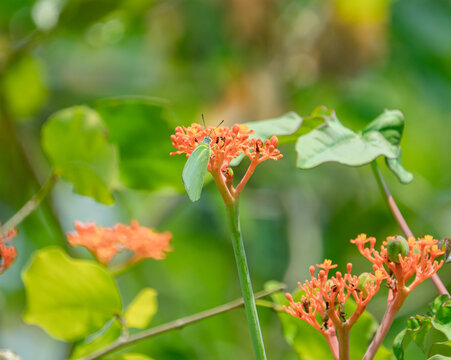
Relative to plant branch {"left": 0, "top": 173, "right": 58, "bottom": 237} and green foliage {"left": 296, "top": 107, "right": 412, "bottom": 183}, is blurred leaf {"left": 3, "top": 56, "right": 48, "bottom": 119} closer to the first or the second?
plant branch {"left": 0, "top": 173, "right": 58, "bottom": 237}

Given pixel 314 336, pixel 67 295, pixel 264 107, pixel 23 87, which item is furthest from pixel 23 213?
pixel 264 107

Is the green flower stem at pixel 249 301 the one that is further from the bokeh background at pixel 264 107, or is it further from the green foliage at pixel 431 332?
the bokeh background at pixel 264 107

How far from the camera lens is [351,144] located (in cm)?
61

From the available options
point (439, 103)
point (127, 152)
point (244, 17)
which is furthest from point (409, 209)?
point (127, 152)

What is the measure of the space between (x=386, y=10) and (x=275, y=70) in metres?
0.48

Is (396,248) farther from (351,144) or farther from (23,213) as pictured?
(23,213)

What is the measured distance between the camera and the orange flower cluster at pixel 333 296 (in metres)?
0.49

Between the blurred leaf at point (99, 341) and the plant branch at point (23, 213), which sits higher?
the plant branch at point (23, 213)

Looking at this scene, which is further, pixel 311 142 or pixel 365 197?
pixel 365 197

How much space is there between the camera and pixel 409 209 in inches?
84.1

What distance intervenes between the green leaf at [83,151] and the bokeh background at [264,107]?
1.02 meters

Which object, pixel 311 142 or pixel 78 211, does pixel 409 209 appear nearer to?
pixel 78 211

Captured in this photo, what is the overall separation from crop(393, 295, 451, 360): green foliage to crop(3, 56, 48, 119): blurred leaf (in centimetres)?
100

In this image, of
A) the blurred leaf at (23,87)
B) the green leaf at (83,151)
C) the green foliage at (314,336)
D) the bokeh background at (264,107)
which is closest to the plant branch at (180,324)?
the green foliage at (314,336)
